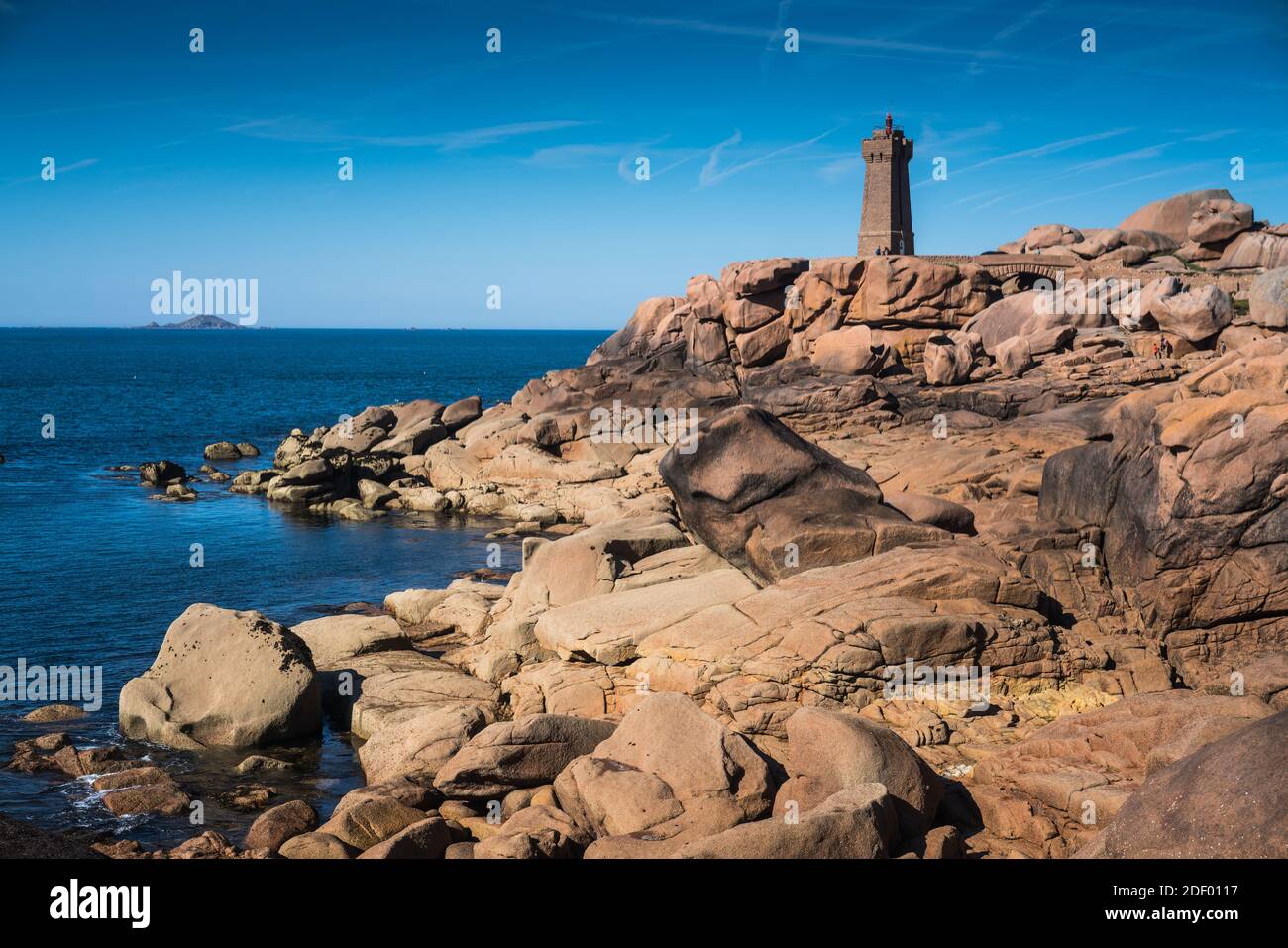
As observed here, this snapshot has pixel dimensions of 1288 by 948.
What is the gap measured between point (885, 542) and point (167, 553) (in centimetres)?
2524

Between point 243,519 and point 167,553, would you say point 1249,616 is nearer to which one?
point 167,553

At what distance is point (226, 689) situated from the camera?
18703mm

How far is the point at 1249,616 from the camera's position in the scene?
17891mm

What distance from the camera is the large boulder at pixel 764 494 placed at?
19.8 meters

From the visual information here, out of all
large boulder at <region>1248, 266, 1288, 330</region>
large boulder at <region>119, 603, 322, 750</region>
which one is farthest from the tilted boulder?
large boulder at <region>119, 603, 322, 750</region>

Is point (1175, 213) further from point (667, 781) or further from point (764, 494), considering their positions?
point (667, 781)

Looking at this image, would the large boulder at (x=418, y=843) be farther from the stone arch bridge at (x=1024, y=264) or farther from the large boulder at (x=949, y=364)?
the stone arch bridge at (x=1024, y=264)

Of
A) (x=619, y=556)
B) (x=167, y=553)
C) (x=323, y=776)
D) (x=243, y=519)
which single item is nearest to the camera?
(x=323, y=776)

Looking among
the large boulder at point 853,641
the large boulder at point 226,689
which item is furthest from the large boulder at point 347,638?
the large boulder at point 853,641

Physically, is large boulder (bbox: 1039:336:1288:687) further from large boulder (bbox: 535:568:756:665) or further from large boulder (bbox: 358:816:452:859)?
large boulder (bbox: 358:816:452:859)

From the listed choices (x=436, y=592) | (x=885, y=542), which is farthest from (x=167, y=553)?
(x=885, y=542)

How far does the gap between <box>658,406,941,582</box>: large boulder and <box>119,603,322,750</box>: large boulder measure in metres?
8.39

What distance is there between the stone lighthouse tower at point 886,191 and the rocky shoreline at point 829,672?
40.8 meters

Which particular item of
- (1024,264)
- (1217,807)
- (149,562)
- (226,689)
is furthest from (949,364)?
(1217,807)
